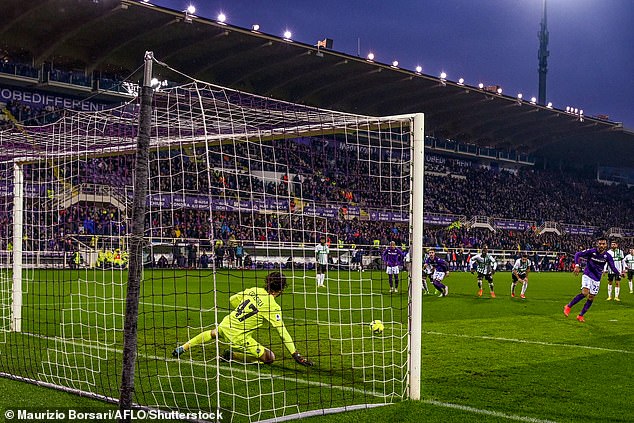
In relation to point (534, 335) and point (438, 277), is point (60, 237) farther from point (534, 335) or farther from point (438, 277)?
point (534, 335)

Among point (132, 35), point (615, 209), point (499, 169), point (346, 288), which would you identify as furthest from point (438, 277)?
point (615, 209)

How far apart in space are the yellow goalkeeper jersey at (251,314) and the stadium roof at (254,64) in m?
17.6

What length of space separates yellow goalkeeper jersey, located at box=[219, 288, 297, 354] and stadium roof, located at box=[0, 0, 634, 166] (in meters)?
17.6

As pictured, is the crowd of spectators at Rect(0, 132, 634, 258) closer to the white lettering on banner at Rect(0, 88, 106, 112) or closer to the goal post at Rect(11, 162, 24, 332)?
the white lettering on banner at Rect(0, 88, 106, 112)

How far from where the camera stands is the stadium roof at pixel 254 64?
32094 mm

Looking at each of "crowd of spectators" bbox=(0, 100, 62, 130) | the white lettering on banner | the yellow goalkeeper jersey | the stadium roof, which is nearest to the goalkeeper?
the yellow goalkeeper jersey

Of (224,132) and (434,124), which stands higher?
(434,124)

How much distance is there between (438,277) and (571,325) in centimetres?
748

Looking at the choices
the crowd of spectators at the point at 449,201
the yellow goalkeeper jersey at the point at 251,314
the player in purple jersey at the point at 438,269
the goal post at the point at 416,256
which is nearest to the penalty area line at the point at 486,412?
the goal post at the point at 416,256

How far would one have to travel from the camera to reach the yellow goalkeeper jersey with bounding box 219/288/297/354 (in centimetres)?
877

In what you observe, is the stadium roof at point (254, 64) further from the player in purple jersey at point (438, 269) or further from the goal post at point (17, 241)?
the goal post at point (17, 241)

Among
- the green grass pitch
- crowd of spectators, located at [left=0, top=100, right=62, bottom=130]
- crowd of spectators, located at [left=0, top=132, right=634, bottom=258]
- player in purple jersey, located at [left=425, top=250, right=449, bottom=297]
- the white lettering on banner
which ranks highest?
the white lettering on banner

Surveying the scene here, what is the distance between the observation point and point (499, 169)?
62875mm

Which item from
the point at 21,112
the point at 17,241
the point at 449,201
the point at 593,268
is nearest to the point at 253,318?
the point at 17,241
